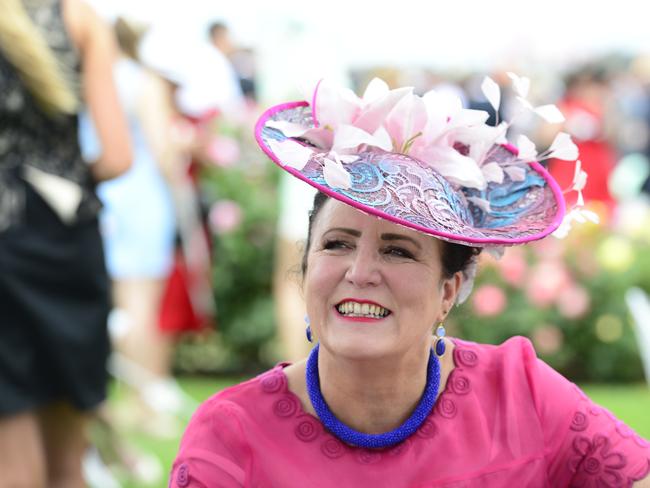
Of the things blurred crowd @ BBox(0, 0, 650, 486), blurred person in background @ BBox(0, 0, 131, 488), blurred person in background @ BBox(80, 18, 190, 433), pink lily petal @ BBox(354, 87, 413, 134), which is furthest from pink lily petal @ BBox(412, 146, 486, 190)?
blurred person in background @ BBox(80, 18, 190, 433)

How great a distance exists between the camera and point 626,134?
1669 centimetres

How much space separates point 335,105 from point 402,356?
535 millimetres

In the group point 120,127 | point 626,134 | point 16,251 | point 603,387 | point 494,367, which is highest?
point 494,367

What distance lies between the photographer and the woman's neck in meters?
2.42

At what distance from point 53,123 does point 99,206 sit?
1.04ft

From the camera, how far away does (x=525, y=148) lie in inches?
99.4

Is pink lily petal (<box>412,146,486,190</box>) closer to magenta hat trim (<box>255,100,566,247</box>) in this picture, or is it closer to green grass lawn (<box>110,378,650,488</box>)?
magenta hat trim (<box>255,100,566,247</box>)

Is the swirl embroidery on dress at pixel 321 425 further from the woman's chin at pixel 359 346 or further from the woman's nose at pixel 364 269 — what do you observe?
the woman's nose at pixel 364 269

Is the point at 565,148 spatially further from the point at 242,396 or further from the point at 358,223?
the point at 242,396

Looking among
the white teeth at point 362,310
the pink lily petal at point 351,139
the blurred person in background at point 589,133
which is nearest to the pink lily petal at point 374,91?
the pink lily petal at point 351,139

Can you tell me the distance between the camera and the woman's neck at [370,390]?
7.93 ft

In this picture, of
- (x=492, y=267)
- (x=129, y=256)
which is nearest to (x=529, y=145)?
(x=129, y=256)

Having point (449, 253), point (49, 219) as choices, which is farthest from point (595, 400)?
point (449, 253)

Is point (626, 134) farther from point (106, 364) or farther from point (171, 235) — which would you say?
point (106, 364)
